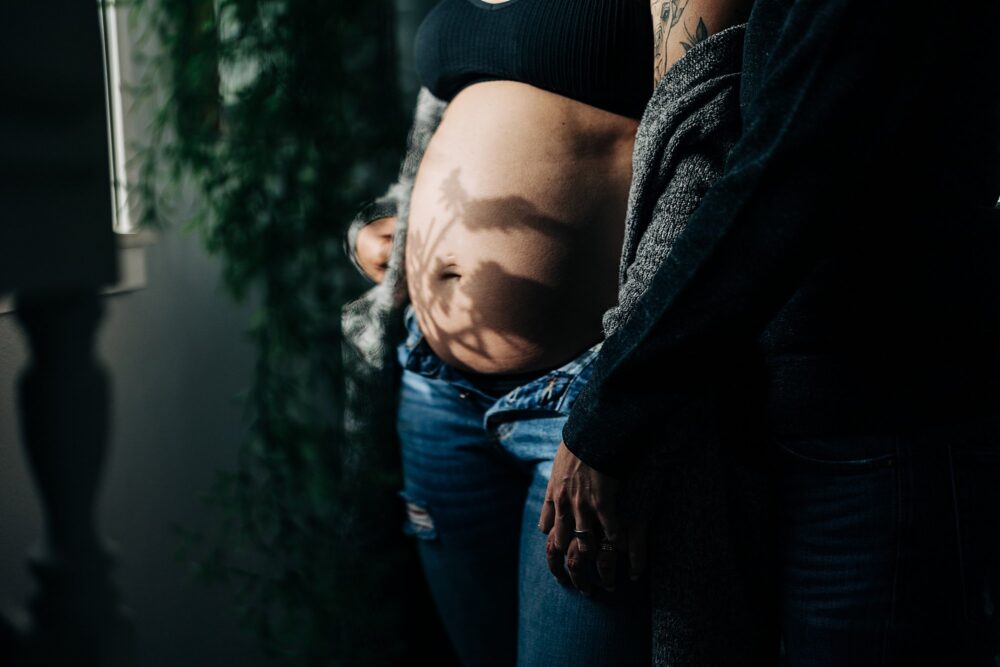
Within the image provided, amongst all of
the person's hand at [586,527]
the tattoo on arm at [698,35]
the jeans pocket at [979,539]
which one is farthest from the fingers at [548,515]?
the tattoo on arm at [698,35]

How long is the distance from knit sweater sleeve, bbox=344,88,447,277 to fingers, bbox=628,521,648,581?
2.15 feet

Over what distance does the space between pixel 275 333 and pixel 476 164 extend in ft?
1.56

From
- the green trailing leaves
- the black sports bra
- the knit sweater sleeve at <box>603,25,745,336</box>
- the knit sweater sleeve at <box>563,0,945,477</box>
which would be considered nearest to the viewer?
the knit sweater sleeve at <box>563,0,945,477</box>

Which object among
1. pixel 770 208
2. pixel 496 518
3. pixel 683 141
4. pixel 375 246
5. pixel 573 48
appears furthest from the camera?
pixel 375 246

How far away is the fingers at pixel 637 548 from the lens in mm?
735

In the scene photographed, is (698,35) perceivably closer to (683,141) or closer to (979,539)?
(683,141)

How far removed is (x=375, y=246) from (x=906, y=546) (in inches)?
33.5

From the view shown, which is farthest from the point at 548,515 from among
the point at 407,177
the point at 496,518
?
the point at 407,177

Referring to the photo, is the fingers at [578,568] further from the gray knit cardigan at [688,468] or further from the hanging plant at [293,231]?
the hanging plant at [293,231]

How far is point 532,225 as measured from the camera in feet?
3.00

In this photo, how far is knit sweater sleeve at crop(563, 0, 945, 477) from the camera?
1.87 feet

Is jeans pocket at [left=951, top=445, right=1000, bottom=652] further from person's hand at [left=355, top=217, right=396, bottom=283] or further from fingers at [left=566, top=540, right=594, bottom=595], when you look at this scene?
person's hand at [left=355, top=217, right=396, bottom=283]

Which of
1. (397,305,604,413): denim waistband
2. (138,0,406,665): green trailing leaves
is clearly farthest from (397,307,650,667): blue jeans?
(138,0,406,665): green trailing leaves

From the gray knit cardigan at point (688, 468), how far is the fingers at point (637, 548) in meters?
0.02
